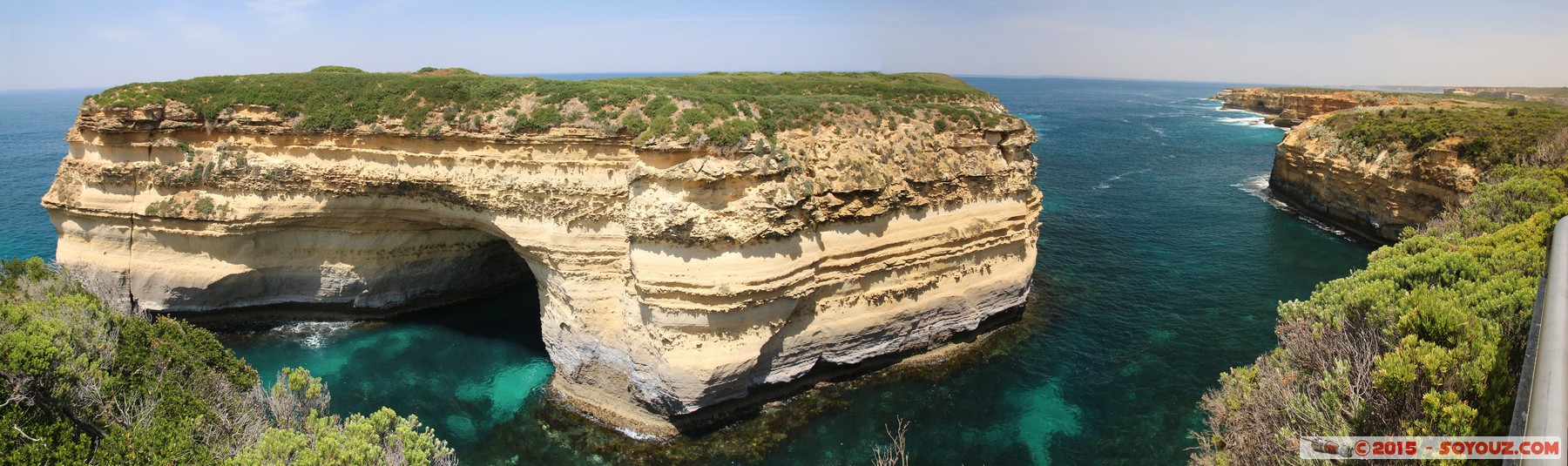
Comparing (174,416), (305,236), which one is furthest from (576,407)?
(305,236)

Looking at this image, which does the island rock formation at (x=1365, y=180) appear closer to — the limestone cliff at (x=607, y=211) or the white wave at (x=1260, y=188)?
the white wave at (x=1260, y=188)

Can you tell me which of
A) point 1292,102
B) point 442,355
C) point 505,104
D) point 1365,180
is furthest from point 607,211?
point 1292,102

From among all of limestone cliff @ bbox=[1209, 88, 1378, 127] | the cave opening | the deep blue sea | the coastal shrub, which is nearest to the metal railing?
the coastal shrub

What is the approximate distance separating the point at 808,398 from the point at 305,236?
795 inches

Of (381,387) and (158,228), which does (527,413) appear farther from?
(158,228)

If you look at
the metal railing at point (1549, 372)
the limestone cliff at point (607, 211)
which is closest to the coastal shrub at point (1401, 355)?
the metal railing at point (1549, 372)

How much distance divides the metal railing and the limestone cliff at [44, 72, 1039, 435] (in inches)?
572

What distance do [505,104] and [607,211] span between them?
17.3ft

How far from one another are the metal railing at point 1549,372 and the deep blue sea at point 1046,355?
11.0 m

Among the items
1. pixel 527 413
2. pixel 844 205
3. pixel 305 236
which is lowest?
pixel 527 413

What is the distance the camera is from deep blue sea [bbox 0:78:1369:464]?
1967cm

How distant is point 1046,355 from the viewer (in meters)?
24.3

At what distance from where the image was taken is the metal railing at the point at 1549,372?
6.44m

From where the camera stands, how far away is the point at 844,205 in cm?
2106
